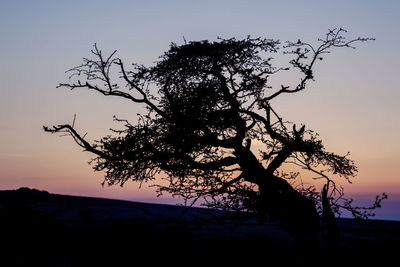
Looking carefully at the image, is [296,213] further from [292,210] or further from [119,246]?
[119,246]

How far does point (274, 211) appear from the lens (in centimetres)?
1402

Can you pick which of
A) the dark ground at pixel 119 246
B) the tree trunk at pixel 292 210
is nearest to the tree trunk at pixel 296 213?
the tree trunk at pixel 292 210

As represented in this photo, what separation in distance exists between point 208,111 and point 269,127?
2.04 meters

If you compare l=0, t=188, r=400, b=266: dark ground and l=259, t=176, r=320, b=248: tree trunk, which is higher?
l=259, t=176, r=320, b=248: tree trunk

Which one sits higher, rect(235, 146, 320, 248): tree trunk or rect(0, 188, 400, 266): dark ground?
rect(235, 146, 320, 248): tree trunk

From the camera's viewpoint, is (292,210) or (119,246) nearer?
(292,210)

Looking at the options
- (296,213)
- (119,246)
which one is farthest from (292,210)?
(119,246)

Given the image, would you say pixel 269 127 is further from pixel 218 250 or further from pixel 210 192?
pixel 218 250

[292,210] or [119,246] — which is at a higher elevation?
[292,210]

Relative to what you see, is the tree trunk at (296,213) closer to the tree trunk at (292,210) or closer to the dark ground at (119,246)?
the tree trunk at (292,210)

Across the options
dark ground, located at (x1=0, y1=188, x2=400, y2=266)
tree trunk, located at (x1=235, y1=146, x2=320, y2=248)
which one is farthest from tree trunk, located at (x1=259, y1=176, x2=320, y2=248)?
dark ground, located at (x1=0, y1=188, x2=400, y2=266)

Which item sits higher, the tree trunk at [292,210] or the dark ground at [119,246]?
the tree trunk at [292,210]

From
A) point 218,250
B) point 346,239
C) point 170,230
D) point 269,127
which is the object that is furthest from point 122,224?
point 346,239

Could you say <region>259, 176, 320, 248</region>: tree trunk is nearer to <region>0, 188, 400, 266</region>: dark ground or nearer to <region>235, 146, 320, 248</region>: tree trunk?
<region>235, 146, 320, 248</region>: tree trunk
